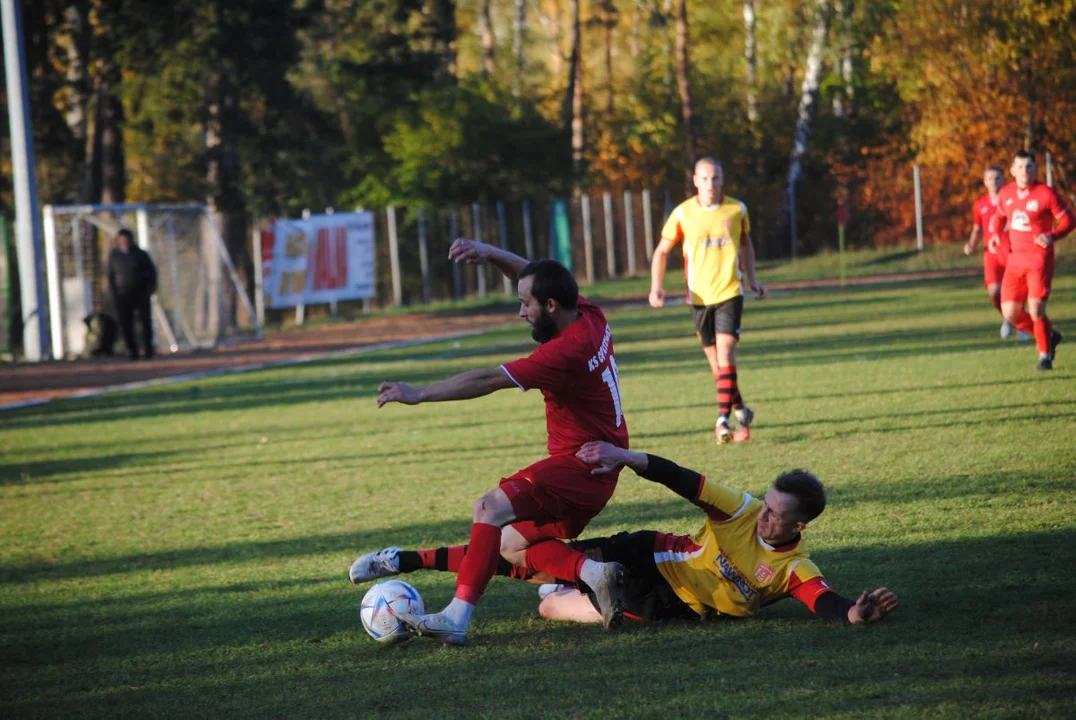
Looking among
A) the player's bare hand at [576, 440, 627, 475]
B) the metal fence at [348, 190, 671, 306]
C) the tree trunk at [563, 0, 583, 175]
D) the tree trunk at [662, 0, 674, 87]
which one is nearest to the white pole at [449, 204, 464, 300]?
the metal fence at [348, 190, 671, 306]

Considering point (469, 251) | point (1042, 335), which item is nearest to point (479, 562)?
Result: point (469, 251)

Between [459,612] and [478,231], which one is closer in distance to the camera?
Answer: [459,612]

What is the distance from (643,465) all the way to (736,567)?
0.65 meters

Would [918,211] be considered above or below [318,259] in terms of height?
above

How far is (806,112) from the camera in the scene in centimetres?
4959

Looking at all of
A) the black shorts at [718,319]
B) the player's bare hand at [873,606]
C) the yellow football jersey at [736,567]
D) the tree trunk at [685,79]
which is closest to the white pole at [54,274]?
the black shorts at [718,319]

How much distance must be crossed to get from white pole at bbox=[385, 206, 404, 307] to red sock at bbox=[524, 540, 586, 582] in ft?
104

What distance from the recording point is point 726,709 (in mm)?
4863

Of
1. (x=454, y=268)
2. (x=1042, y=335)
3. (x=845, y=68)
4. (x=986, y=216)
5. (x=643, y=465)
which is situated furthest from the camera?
(x=845, y=68)

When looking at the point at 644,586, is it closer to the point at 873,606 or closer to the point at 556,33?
the point at 873,606

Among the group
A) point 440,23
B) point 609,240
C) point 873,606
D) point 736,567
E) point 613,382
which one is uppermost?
point 440,23

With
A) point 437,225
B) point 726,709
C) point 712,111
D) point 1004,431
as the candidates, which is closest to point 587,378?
point 726,709

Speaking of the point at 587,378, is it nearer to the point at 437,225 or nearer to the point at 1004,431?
the point at 1004,431

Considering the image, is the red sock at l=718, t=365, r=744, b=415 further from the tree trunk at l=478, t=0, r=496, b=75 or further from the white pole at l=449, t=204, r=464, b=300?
the tree trunk at l=478, t=0, r=496, b=75
